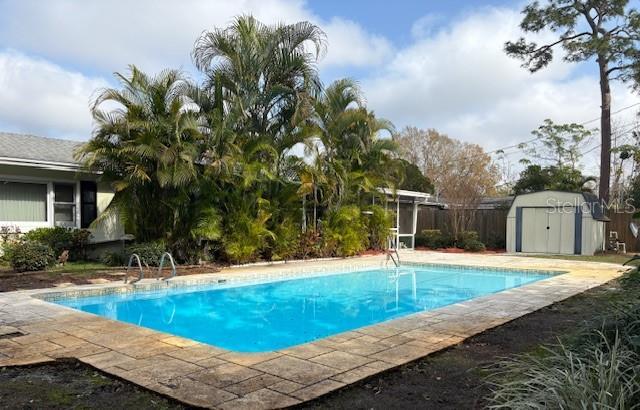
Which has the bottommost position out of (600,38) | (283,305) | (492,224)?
(283,305)

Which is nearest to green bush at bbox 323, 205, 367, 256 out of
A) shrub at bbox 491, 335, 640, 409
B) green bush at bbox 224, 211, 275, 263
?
green bush at bbox 224, 211, 275, 263

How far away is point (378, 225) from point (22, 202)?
36.1ft

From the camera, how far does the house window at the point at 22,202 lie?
1226 cm

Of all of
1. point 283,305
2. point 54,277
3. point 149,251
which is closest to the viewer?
point 283,305

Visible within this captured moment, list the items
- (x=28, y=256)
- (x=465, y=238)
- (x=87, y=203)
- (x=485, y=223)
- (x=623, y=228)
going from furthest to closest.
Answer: (x=485, y=223), (x=465, y=238), (x=623, y=228), (x=87, y=203), (x=28, y=256)

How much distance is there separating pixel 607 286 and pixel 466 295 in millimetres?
2692

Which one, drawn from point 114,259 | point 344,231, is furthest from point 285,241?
point 114,259

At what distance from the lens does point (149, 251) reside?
1148cm

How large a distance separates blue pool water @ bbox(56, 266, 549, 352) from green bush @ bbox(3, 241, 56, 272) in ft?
9.93

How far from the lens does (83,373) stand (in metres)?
4.25

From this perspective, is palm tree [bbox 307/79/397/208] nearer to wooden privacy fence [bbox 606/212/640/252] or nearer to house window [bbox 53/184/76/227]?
house window [bbox 53/184/76/227]

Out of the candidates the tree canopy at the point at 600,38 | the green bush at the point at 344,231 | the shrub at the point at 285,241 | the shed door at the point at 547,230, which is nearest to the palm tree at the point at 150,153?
the shrub at the point at 285,241

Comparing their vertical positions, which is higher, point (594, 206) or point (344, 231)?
point (594, 206)

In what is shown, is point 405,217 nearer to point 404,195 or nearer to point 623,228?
point 404,195
